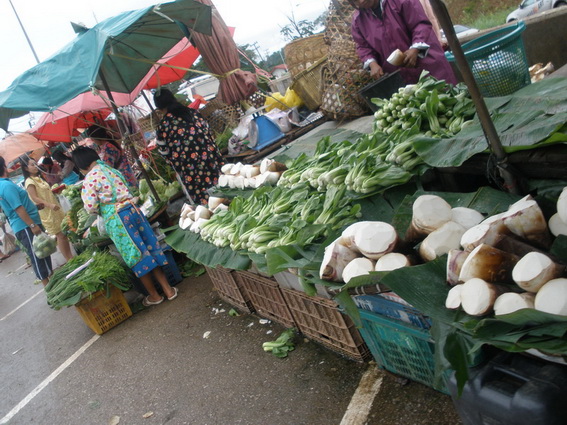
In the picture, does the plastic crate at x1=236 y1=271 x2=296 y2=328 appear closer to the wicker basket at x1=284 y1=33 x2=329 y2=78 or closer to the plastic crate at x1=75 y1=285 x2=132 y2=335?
the plastic crate at x1=75 y1=285 x2=132 y2=335

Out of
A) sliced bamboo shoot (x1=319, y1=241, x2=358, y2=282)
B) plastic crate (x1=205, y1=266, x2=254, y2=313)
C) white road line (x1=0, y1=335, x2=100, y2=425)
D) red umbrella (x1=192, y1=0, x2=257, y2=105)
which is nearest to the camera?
sliced bamboo shoot (x1=319, y1=241, x2=358, y2=282)

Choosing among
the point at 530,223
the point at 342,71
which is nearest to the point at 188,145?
the point at 342,71

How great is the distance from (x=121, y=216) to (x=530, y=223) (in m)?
4.56

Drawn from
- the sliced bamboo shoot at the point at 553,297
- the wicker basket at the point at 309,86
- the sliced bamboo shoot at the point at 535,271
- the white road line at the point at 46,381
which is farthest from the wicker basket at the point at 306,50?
the sliced bamboo shoot at the point at 553,297

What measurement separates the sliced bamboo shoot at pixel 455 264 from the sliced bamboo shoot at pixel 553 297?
1.09 feet

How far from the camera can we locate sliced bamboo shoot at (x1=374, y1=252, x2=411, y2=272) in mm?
2090

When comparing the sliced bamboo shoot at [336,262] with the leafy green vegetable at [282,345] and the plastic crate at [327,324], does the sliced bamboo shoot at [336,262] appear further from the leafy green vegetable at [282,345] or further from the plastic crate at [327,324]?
the leafy green vegetable at [282,345]

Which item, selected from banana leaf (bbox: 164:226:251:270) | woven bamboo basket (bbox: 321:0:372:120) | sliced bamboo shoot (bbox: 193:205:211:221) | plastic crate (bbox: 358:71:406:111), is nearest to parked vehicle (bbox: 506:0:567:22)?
woven bamboo basket (bbox: 321:0:372:120)

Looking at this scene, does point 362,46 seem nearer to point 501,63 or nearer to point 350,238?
point 501,63

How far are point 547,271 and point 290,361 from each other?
7.47ft

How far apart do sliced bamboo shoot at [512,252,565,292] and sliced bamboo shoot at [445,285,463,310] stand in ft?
0.73

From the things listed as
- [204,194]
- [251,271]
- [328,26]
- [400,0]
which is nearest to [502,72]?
[400,0]

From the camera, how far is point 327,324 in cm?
312

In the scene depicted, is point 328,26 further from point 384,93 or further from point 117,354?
point 117,354
